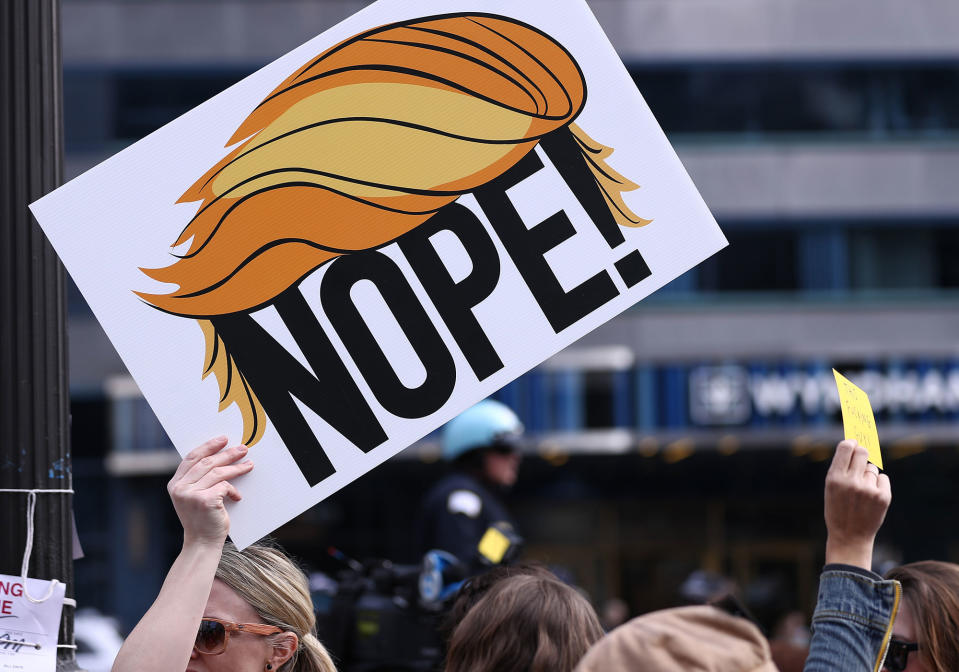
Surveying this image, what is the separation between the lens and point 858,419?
84.3 inches

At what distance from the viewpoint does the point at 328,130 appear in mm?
2590

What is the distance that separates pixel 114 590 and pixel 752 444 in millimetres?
11671

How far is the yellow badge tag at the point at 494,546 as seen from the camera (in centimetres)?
430

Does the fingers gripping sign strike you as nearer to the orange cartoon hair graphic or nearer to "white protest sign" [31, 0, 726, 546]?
"white protest sign" [31, 0, 726, 546]

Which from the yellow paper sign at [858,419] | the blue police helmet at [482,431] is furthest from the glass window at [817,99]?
the yellow paper sign at [858,419]

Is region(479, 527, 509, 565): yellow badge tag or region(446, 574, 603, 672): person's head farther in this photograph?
region(479, 527, 509, 565): yellow badge tag

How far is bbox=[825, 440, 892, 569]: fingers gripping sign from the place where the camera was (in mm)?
1905

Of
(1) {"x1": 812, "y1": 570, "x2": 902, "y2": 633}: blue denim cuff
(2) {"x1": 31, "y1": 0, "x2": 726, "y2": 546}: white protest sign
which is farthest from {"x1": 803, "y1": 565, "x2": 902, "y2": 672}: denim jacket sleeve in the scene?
(2) {"x1": 31, "y1": 0, "x2": 726, "y2": 546}: white protest sign

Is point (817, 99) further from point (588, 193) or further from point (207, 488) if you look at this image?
point (207, 488)

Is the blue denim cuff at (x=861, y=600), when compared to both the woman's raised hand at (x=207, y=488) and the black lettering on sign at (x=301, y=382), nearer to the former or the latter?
the black lettering on sign at (x=301, y=382)

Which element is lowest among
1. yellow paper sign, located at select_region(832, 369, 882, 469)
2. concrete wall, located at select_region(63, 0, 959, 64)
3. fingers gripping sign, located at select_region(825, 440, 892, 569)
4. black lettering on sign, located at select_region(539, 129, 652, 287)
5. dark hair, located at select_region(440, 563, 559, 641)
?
dark hair, located at select_region(440, 563, 559, 641)

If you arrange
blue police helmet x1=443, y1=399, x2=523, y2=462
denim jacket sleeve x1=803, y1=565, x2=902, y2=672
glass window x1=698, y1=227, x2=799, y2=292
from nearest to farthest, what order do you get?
denim jacket sleeve x1=803, y1=565, x2=902, y2=672
blue police helmet x1=443, y1=399, x2=523, y2=462
glass window x1=698, y1=227, x2=799, y2=292

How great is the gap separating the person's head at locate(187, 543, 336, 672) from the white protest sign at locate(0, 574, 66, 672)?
0.87 feet

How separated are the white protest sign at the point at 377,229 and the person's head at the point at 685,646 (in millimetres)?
919
